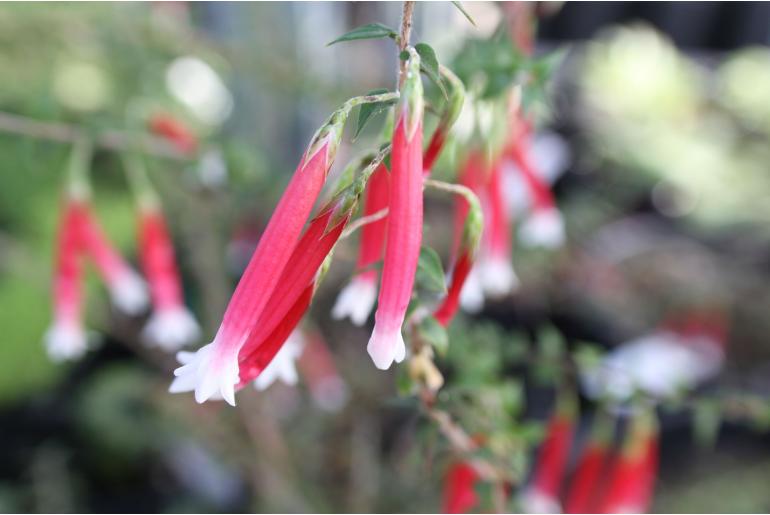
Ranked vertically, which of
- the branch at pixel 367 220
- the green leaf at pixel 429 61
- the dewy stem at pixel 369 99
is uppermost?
the green leaf at pixel 429 61

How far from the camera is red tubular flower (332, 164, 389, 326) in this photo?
339 mm

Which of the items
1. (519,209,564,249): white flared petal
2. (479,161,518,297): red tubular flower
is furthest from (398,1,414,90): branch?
(519,209,564,249): white flared petal

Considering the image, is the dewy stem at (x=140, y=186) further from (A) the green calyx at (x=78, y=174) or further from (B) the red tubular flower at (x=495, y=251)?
(B) the red tubular flower at (x=495, y=251)

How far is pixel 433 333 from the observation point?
33cm

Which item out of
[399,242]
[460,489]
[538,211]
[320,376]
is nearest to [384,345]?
[399,242]

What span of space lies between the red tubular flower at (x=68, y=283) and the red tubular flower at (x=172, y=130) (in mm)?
114

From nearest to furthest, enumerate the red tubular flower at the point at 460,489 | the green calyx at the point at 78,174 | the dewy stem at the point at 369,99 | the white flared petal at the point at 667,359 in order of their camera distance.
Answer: the dewy stem at the point at 369,99, the red tubular flower at the point at 460,489, the green calyx at the point at 78,174, the white flared petal at the point at 667,359

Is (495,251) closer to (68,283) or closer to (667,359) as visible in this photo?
(68,283)

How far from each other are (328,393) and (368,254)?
623mm

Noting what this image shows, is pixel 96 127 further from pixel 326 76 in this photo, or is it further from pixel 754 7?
pixel 754 7

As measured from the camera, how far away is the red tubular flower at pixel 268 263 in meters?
0.28

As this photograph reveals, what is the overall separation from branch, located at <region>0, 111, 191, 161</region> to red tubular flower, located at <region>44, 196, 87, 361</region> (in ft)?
0.20

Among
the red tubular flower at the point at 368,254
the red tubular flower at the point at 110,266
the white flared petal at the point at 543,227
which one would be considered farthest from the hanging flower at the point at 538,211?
the red tubular flower at the point at 110,266

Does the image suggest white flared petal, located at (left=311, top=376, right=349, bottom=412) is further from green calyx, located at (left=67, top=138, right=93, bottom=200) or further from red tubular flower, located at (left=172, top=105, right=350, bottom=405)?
red tubular flower, located at (left=172, top=105, right=350, bottom=405)
